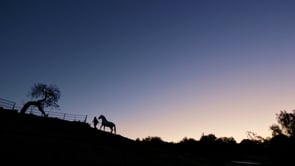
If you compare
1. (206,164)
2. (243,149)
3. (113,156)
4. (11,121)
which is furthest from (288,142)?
(243,149)

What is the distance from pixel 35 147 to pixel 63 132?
32.5ft

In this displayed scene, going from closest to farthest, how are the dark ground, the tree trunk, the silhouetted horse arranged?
the dark ground, the silhouetted horse, the tree trunk

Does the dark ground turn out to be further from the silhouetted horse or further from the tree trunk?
the tree trunk

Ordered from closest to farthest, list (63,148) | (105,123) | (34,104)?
(63,148)
(105,123)
(34,104)

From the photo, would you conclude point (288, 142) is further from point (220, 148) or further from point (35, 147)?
point (220, 148)

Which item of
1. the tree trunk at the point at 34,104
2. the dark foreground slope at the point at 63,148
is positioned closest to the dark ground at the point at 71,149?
the dark foreground slope at the point at 63,148

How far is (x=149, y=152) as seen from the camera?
98.9 feet

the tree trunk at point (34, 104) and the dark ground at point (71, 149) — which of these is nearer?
the dark ground at point (71, 149)

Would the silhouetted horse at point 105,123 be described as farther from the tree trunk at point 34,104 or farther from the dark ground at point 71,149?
the tree trunk at point 34,104

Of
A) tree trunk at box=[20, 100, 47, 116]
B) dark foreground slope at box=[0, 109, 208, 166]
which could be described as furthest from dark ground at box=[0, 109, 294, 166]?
tree trunk at box=[20, 100, 47, 116]

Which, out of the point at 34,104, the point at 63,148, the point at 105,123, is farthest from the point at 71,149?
the point at 34,104

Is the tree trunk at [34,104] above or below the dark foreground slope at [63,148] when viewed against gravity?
above

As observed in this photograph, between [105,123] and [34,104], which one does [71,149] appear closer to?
[105,123]

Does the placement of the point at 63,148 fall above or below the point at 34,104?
below
